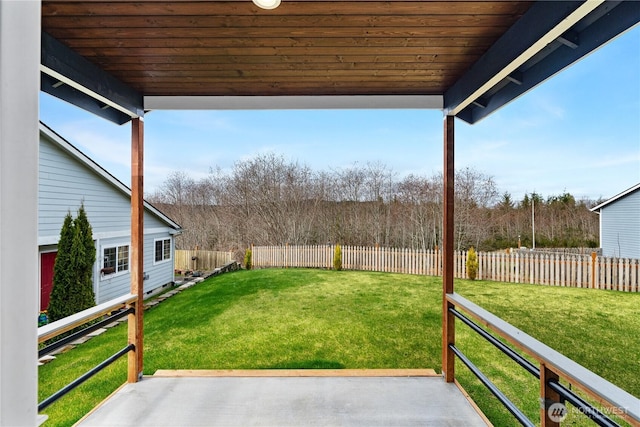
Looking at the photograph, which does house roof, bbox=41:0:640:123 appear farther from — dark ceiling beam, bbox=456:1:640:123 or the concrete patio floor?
the concrete patio floor

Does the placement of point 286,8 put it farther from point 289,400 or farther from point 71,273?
point 71,273

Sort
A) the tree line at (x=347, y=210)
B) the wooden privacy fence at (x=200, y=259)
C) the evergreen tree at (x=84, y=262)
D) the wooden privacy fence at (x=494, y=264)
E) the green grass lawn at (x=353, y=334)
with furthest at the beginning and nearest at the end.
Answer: the tree line at (x=347, y=210)
the wooden privacy fence at (x=200, y=259)
the wooden privacy fence at (x=494, y=264)
the evergreen tree at (x=84, y=262)
the green grass lawn at (x=353, y=334)

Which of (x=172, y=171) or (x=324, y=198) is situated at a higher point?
(x=172, y=171)

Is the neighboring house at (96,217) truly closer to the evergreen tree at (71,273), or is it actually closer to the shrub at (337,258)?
the evergreen tree at (71,273)

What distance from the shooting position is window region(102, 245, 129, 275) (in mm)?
6565

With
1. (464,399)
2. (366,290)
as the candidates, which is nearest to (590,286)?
(366,290)

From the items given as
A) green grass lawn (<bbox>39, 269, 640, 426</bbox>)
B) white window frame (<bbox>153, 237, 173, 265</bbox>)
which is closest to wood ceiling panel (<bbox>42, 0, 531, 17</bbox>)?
green grass lawn (<bbox>39, 269, 640, 426</bbox>)

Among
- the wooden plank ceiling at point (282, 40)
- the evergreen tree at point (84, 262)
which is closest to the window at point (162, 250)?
the evergreen tree at point (84, 262)

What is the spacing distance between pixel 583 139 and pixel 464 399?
13873mm

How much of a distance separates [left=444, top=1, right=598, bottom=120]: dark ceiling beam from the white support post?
1786mm

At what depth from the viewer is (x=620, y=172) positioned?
9938mm

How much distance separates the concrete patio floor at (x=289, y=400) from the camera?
6.59 feet

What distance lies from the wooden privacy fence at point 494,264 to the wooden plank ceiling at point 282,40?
270 inches

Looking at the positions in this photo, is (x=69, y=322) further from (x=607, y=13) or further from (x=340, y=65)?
(x=607, y=13)
